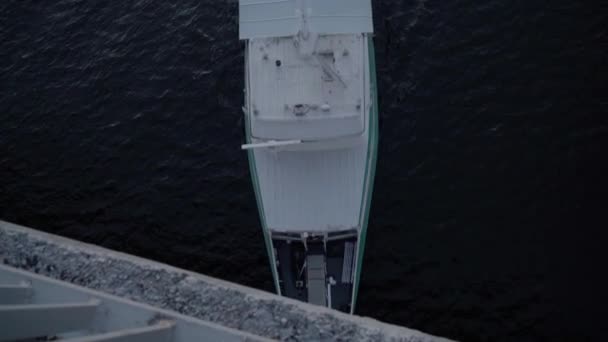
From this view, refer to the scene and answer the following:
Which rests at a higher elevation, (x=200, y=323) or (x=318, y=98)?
(x=318, y=98)

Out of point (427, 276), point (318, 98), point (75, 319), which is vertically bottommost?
point (427, 276)

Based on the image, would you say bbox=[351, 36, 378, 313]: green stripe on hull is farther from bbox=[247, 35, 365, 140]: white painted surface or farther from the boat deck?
bbox=[247, 35, 365, 140]: white painted surface

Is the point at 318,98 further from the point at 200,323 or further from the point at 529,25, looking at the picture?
the point at 529,25

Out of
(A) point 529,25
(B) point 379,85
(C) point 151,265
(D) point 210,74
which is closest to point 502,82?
(A) point 529,25

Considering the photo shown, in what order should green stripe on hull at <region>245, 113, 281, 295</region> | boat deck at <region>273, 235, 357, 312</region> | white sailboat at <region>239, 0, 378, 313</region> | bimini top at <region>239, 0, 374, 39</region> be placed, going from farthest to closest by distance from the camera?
bimini top at <region>239, 0, 374, 39</region> < green stripe on hull at <region>245, 113, 281, 295</region> < white sailboat at <region>239, 0, 378, 313</region> < boat deck at <region>273, 235, 357, 312</region>

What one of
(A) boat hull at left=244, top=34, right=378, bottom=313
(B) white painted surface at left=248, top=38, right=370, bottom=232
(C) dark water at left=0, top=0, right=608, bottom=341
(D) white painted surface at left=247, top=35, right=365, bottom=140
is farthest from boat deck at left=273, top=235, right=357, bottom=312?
(D) white painted surface at left=247, top=35, right=365, bottom=140

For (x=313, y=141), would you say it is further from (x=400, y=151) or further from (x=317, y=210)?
(x=400, y=151)
